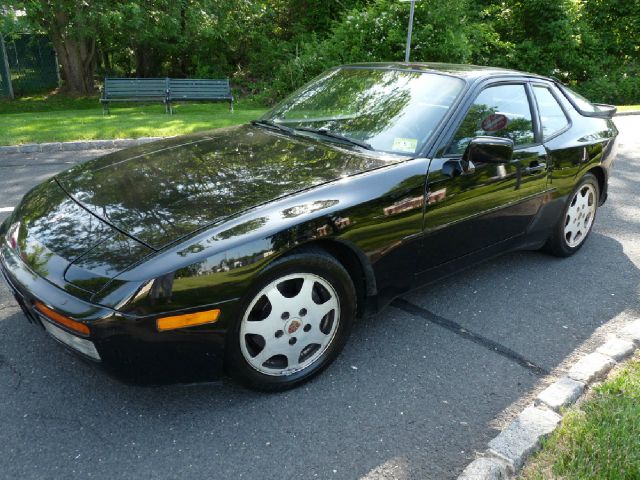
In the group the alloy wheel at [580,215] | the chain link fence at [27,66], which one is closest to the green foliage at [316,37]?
the chain link fence at [27,66]

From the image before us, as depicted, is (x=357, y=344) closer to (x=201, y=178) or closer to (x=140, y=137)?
(x=201, y=178)

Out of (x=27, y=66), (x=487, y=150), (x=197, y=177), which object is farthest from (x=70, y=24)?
(x=487, y=150)

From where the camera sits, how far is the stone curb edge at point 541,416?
2.16 metres

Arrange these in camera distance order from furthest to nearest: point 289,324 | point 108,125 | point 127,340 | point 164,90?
1. point 164,90
2. point 108,125
3. point 289,324
4. point 127,340

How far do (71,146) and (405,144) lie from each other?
5993 mm

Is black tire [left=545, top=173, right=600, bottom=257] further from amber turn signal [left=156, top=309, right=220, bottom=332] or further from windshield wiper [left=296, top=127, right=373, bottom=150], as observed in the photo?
amber turn signal [left=156, top=309, right=220, bottom=332]

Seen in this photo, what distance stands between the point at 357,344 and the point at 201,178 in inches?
48.7

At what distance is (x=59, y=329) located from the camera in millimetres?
2281

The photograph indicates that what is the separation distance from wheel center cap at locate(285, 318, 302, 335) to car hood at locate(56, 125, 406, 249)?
570 mm

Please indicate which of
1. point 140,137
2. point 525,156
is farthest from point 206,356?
point 140,137

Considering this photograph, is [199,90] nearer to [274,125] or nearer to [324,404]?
[274,125]

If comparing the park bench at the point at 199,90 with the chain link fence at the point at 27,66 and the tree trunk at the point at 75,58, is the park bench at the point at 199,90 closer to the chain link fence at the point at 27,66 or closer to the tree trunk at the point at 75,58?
the tree trunk at the point at 75,58

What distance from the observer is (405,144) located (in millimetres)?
3084

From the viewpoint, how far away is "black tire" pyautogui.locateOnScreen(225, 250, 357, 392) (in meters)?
2.37
